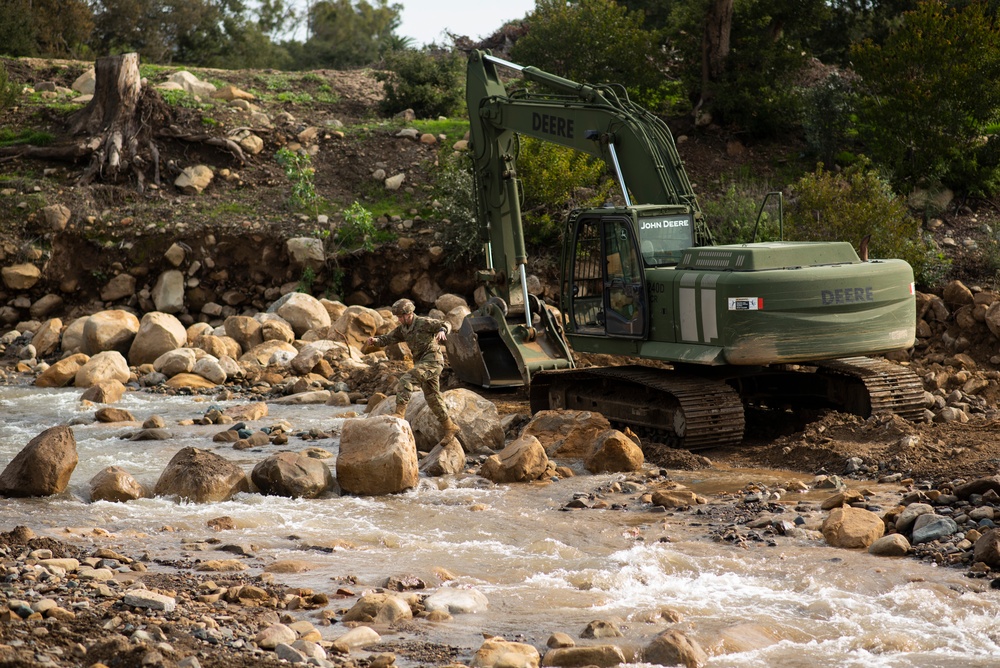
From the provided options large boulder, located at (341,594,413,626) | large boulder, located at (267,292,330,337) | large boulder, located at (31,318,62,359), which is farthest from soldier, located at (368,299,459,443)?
large boulder, located at (31,318,62,359)

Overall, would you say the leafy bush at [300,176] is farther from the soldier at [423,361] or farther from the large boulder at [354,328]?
the soldier at [423,361]

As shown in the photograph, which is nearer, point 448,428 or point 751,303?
point 751,303

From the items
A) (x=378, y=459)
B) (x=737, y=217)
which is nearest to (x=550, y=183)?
(x=737, y=217)

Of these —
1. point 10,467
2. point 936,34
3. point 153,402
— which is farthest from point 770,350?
point 936,34

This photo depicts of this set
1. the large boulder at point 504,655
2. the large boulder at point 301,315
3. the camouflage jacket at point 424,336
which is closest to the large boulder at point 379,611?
the large boulder at point 504,655

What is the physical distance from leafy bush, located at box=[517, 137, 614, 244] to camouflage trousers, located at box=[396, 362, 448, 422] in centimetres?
1011

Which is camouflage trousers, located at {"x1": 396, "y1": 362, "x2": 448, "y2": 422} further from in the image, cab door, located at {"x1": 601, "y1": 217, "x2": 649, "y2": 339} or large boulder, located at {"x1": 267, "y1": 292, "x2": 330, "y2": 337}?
large boulder, located at {"x1": 267, "y1": 292, "x2": 330, "y2": 337}

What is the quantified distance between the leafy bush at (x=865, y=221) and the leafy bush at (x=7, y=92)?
17.3 metres

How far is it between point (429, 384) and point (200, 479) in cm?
248

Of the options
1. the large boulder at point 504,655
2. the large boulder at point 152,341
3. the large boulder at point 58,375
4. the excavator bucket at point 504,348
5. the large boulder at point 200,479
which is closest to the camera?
the large boulder at point 504,655

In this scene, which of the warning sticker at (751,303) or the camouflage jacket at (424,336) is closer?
the warning sticker at (751,303)

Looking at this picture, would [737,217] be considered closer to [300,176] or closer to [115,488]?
[300,176]

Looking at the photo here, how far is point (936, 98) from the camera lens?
65.6ft

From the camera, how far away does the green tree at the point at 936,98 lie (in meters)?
19.6
